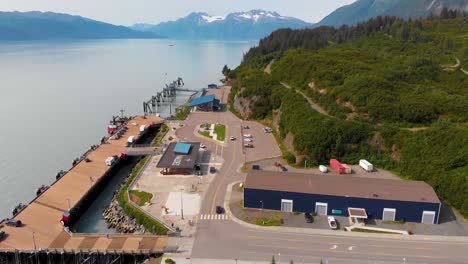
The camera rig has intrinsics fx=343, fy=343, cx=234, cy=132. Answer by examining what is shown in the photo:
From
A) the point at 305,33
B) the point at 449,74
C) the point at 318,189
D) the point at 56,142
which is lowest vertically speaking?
the point at 56,142

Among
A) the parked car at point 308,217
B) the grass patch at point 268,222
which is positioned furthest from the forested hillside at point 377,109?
the grass patch at point 268,222

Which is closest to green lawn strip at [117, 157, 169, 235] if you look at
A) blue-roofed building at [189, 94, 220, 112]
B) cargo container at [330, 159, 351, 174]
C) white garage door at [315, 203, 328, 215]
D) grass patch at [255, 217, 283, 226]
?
grass patch at [255, 217, 283, 226]

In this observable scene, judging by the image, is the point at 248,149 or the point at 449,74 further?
the point at 449,74

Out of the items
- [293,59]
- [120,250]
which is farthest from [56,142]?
[293,59]

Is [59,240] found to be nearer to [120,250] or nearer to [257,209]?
[120,250]

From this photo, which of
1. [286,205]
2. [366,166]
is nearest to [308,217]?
[286,205]

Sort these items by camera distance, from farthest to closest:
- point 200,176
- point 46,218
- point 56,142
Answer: point 56,142 → point 200,176 → point 46,218

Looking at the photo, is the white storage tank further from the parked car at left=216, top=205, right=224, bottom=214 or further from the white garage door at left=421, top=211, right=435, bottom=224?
the parked car at left=216, top=205, right=224, bottom=214

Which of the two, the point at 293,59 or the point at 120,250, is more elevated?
the point at 293,59
